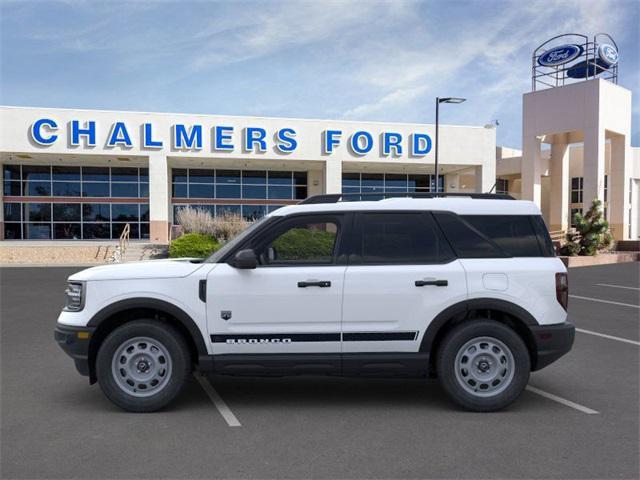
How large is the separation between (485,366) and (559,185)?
107 feet

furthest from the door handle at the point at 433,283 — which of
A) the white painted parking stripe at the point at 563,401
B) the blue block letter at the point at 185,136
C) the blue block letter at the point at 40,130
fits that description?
the blue block letter at the point at 40,130

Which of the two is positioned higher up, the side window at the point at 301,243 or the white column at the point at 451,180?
the white column at the point at 451,180

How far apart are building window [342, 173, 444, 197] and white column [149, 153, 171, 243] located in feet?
39.2

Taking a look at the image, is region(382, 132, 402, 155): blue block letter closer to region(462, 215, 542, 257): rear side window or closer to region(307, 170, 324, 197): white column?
region(307, 170, 324, 197): white column

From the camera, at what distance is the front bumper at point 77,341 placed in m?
4.97

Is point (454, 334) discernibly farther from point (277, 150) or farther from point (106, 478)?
point (277, 150)

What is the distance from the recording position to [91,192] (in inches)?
1346

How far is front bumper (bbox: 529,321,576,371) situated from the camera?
5.07m

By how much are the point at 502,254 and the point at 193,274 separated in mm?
2894

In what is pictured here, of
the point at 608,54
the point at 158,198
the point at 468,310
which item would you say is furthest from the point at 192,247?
the point at 608,54

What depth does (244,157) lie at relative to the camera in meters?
31.6

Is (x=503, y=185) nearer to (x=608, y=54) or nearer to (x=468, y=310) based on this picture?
(x=608, y=54)

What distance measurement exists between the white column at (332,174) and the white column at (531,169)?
36.0 feet

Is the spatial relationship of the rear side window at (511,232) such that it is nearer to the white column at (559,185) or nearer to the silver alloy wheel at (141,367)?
the silver alloy wheel at (141,367)
